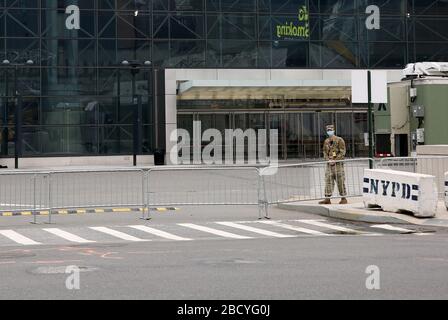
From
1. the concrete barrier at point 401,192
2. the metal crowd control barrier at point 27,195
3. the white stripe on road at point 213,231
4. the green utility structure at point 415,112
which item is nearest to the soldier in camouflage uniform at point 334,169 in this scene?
the concrete barrier at point 401,192

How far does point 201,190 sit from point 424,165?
7160 millimetres

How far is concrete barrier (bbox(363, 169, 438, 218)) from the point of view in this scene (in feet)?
47.2

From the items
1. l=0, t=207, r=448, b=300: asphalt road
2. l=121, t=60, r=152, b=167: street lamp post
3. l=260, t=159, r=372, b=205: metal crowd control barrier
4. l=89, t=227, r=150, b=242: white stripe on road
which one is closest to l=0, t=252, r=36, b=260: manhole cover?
l=0, t=207, r=448, b=300: asphalt road

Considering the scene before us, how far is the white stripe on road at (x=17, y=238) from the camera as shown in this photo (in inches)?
487

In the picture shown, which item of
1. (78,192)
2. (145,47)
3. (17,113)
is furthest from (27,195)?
(145,47)

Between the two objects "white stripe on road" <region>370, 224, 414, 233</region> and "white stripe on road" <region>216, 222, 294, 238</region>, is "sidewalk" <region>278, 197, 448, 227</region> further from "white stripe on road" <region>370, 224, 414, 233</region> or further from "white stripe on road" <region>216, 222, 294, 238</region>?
"white stripe on road" <region>216, 222, 294, 238</region>

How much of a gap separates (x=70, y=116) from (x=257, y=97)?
457 inches

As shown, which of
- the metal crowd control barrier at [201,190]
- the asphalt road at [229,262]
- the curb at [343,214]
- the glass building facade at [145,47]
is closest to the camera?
the asphalt road at [229,262]

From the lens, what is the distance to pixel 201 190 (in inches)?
846

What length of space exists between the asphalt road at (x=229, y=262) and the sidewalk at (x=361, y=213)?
1.62 ft

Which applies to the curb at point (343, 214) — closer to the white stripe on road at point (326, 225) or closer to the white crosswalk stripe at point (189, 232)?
the white crosswalk stripe at point (189, 232)

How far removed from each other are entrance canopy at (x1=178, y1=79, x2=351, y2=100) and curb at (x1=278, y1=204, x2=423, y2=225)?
894 inches
